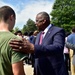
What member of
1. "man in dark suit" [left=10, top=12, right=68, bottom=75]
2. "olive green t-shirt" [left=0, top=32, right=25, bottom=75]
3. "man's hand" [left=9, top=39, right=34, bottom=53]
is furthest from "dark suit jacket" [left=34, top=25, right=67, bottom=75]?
"man's hand" [left=9, top=39, right=34, bottom=53]

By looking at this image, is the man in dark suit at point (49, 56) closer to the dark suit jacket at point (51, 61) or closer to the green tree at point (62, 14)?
the dark suit jacket at point (51, 61)

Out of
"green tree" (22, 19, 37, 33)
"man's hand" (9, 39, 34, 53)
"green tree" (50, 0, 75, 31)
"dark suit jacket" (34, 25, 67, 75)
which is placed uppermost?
"man's hand" (9, 39, 34, 53)

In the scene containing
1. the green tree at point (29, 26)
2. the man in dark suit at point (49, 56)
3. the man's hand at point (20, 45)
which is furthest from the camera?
the green tree at point (29, 26)

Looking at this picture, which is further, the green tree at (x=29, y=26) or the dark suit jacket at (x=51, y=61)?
the green tree at (x=29, y=26)

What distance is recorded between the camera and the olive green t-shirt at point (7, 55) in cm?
359

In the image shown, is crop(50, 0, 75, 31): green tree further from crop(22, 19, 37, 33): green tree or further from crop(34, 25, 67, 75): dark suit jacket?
crop(34, 25, 67, 75): dark suit jacket

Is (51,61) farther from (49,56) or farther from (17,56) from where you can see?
(17,56)

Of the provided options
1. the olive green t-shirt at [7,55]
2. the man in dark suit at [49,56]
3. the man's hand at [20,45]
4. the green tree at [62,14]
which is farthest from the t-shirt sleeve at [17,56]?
the green tree at [62,14]

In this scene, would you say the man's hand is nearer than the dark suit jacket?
Yes

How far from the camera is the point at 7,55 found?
144 inches

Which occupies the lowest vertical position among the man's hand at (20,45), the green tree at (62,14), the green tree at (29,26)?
the green tree at (29,26)

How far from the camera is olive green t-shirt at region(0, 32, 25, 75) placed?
3592 mm

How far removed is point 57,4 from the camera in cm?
7894

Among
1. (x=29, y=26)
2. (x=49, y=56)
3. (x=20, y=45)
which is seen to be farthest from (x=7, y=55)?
(x=29, y=26)
